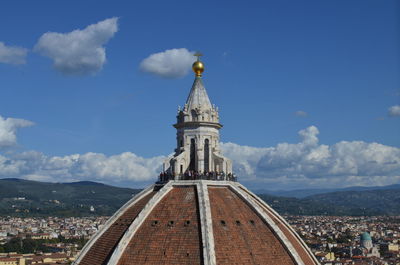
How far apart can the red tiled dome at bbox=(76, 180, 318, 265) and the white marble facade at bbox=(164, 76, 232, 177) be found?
0.91 m

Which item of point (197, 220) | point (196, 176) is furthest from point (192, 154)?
point (197, 220)

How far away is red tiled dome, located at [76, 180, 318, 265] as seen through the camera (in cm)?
A: 1722

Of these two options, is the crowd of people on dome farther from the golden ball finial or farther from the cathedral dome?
the golden ball finial

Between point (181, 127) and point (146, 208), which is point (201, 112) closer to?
point (181, 127)

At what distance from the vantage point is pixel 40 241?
5281 inches

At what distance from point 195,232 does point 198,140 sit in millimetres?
4247

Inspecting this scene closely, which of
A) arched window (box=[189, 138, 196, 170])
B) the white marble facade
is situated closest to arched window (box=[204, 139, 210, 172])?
the white marble facade

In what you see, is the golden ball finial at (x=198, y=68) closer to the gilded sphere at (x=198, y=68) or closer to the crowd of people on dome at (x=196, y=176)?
the gilded sphere at (x=198, y=68)

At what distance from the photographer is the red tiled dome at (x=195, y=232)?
678 inches

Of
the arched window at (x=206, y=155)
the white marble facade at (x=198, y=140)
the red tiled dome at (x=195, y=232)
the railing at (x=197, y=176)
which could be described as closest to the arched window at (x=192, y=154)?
the white marble facade at (x=198, y=140)

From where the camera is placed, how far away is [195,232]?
17.5 m

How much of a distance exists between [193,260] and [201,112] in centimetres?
584

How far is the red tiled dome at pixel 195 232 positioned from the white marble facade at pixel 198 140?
907 mm

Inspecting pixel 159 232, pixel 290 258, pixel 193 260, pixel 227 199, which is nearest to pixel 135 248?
pixel 159 232
